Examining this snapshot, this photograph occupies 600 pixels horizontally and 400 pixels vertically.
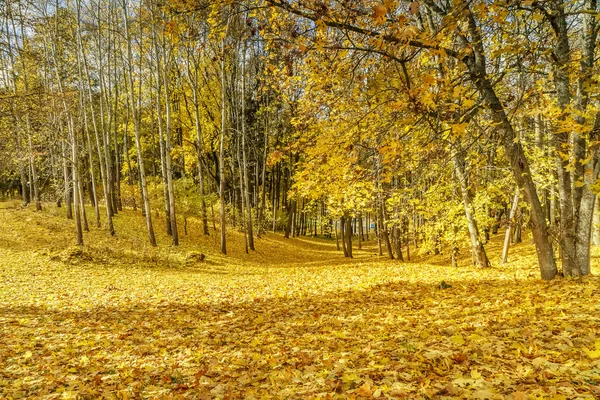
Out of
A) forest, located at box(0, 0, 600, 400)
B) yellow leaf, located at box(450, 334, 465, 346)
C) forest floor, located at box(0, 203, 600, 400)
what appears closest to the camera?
forest floor, located at box(0, 203, 600, 400)

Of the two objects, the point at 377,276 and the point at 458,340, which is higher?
the point at 458,340

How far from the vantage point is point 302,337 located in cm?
559

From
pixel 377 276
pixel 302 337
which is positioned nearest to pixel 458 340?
pixel 302 337

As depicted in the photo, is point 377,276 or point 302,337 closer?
point 302,337

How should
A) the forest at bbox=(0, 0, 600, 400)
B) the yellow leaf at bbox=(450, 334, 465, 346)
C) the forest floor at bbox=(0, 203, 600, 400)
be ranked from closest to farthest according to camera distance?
the forest floor at bbox=(0, 203, 600, 400), the forest at bbox=(0, 0, 600, 400), the yellow leaf at bbox=(450, 334, 465, 346)

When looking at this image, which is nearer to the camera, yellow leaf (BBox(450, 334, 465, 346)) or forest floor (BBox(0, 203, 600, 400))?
forest floor (BBox(0, 203, 600, 400))

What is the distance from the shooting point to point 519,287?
7.43 meters

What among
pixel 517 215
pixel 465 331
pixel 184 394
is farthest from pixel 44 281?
pixel 517 215

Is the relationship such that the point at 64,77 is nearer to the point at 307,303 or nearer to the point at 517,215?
the point at 307,303

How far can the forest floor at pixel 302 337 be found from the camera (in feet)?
11.6

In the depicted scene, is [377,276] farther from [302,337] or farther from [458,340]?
[458,340]

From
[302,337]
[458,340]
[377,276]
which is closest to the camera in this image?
[458,340]

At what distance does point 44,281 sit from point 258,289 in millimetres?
6286

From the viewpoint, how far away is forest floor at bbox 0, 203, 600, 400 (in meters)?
3.54
